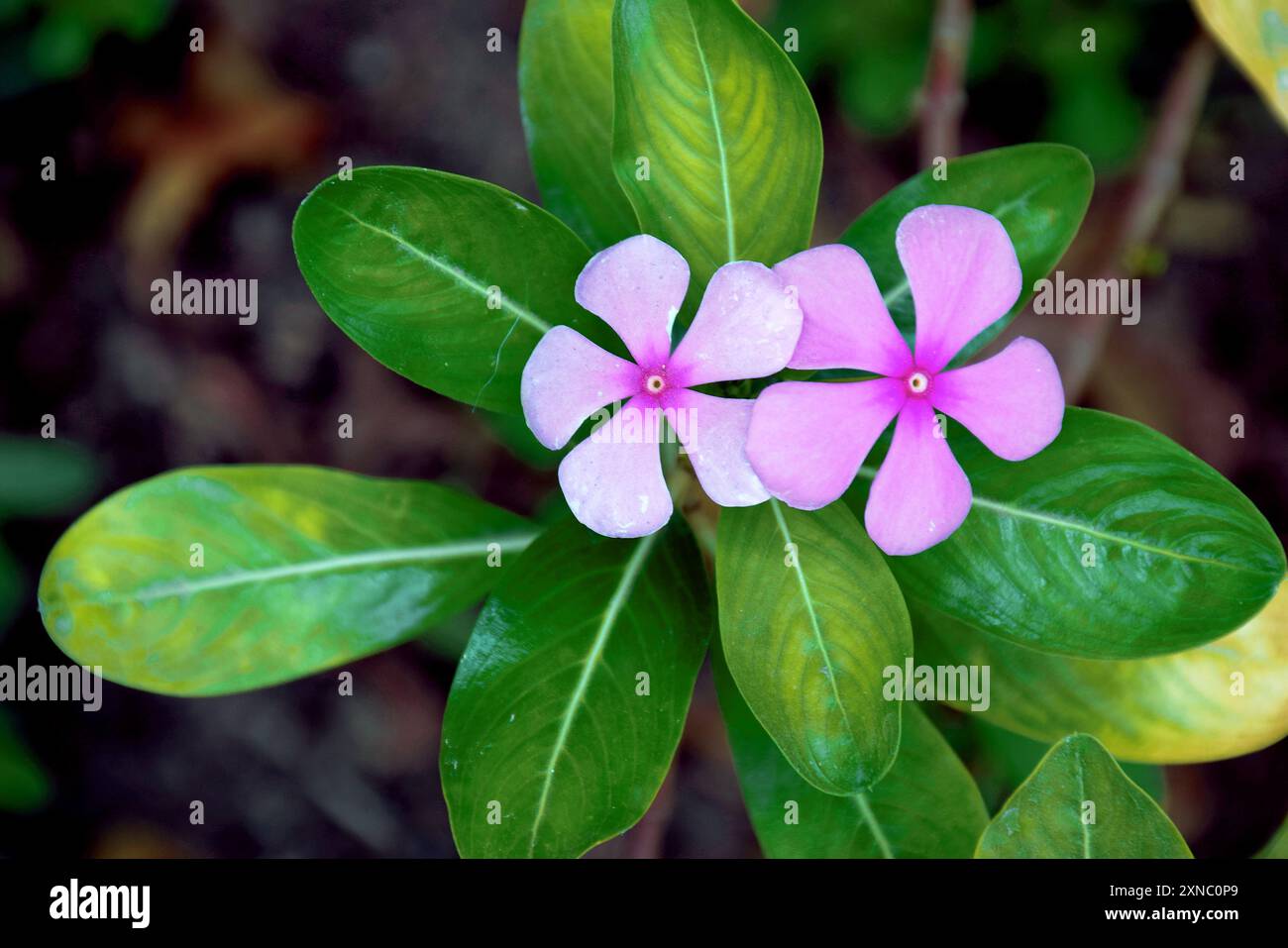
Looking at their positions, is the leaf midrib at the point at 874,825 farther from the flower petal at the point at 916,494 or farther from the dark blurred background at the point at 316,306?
the dark blurred background at the point at 316,306

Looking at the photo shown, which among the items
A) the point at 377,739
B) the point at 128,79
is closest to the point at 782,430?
the point at 377,739

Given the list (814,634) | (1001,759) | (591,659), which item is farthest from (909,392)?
(1001,759)

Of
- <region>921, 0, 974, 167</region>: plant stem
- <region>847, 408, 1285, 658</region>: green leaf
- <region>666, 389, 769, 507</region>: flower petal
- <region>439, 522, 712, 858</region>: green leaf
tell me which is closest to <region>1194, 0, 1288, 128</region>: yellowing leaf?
<region>921, 0, 974, 167</region>: plant stem

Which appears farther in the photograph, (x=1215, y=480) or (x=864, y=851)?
(x=864, y=851)

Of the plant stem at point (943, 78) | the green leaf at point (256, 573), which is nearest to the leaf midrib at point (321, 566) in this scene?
the green leaf at point (256, 573)

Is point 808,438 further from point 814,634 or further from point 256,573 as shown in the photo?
point 256,573

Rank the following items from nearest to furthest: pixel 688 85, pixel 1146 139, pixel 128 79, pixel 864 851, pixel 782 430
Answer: pixel 782 430, pixel 688 85, pixel 864 851, pixel 1146 139, pixel 128 79
